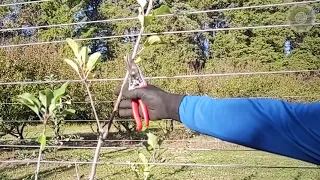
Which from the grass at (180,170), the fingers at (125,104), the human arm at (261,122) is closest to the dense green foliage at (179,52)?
the grass at (180,170)

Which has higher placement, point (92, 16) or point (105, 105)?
point (92, 16)

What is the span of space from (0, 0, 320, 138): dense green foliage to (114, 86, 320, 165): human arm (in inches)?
177

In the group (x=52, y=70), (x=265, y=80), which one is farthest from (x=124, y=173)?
(x=265, y=80)

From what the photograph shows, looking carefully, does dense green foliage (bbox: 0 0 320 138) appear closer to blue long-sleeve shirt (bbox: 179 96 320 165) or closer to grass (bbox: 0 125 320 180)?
grass (bbox: 0 125 320 180)

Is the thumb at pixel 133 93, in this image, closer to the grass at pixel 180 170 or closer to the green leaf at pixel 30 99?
the green leaf at pixel 30 99

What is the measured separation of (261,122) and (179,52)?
10.9 m

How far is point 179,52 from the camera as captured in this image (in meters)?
11.4

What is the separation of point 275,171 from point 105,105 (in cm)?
344

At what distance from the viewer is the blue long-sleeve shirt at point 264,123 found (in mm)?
542

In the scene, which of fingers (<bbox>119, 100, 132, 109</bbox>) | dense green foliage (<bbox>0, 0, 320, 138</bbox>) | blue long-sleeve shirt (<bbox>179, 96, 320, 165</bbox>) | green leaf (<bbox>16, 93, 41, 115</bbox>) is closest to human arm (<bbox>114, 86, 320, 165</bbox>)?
blue long-sleeve shirt (<bbox>179, 96, 320, 165</bbox>)

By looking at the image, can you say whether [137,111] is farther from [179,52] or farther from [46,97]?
[179,52]

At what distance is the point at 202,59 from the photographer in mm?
11930

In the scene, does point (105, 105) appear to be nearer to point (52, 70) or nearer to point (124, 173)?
point (52, 70)

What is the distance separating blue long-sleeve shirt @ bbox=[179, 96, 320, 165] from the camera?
54cm
